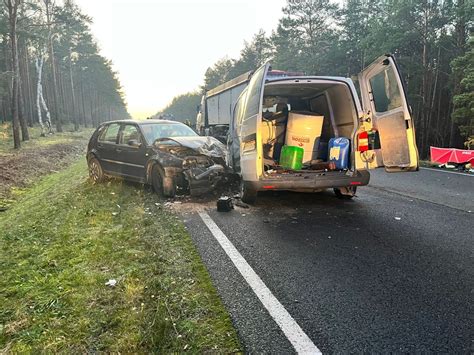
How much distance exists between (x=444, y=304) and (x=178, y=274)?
7.75 ft

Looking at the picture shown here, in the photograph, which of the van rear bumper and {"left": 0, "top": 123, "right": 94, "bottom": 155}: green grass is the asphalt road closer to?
the van rear bumper

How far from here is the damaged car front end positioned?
7.07m

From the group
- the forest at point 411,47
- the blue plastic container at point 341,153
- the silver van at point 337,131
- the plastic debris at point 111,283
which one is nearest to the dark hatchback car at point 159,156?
the silver van at point 337,131

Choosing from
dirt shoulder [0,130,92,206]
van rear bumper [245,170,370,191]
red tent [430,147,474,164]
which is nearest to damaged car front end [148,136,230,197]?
van rear bumper [245,170,370,191]

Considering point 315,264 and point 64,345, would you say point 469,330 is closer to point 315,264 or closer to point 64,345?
point 315,264

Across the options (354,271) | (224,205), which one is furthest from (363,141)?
(354,271)

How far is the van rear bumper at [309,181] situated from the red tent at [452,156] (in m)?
8.61

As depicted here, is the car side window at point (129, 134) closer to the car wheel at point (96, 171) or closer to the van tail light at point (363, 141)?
the car wheel at point (96, 171)

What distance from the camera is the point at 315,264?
3.82 metres

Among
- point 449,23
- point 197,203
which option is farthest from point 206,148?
point 449,23

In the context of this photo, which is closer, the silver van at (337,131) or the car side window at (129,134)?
the silver van at (337,131)

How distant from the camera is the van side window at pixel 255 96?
5656mm

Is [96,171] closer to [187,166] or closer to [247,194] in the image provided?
[187,166]

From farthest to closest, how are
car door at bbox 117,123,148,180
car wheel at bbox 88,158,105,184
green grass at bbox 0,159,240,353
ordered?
car wheel at bbox 88,158,105,184, car door at bbox 117,123,148,180, green grass at bbox 0,159,240,353
